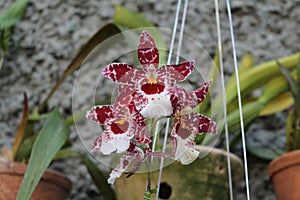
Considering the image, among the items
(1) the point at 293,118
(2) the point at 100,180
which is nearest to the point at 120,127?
(2) the point at 100,180

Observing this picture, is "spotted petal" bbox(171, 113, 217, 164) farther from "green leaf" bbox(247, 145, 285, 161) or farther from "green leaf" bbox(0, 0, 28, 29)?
"green leaf" bbox(0, 0, 28, 29)

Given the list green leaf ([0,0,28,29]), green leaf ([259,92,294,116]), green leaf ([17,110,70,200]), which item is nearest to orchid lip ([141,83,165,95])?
green leaf ([17,110,70,200])

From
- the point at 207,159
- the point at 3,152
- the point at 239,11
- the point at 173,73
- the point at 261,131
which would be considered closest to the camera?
the point at 173,73

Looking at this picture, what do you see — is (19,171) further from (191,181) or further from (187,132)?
(187,132)

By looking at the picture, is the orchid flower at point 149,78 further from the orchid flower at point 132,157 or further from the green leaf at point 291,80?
the green leaf at point 291,80

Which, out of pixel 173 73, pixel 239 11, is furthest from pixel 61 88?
pixel 173 73

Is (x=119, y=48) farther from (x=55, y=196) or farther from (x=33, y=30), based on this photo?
(x=55, y=196)

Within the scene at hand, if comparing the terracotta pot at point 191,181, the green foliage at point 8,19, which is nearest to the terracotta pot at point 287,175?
the terracotta pot at point 191,181
